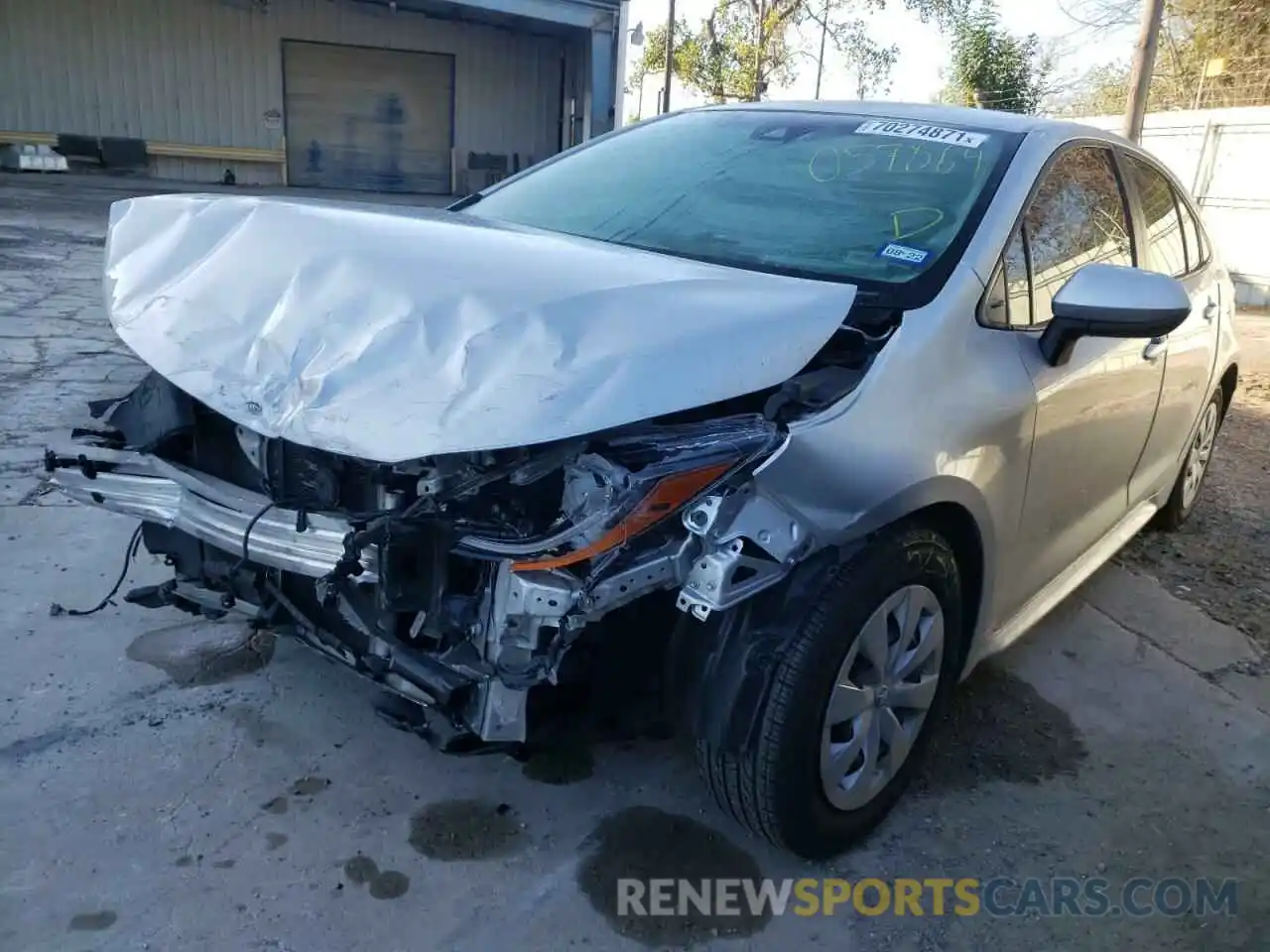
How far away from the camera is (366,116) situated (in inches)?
653

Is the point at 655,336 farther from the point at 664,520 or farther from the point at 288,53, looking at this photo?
the point at 288,53

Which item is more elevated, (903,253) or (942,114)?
(942,114)

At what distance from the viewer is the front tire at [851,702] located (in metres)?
2.05

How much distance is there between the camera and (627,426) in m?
1.94

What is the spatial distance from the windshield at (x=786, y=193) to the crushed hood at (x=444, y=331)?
1.04ft

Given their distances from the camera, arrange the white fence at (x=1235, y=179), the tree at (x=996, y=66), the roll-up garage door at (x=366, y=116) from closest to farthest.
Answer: the white fence at (x=1235, y=179) < the roll-up garage door at (x=366, y=116) < the tree at (x=996, y=66)

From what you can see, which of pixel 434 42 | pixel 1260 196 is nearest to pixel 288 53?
pixel 434 42

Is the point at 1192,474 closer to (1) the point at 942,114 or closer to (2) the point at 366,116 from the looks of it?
(1) the point at 942,114

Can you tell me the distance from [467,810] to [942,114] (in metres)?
2.43

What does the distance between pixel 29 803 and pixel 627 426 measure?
1.68 metres

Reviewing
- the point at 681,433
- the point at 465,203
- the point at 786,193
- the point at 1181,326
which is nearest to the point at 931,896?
the point at 681,433

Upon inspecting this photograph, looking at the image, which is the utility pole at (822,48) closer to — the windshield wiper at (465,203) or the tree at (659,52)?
the tree at (659,52)

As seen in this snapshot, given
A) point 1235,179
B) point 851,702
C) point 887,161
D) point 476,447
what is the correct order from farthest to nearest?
point 1235,179
point 887,161
point 851,702
point 476,447

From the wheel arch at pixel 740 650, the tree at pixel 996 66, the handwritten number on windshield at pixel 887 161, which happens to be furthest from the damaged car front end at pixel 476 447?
the tree at pixel 996 66
